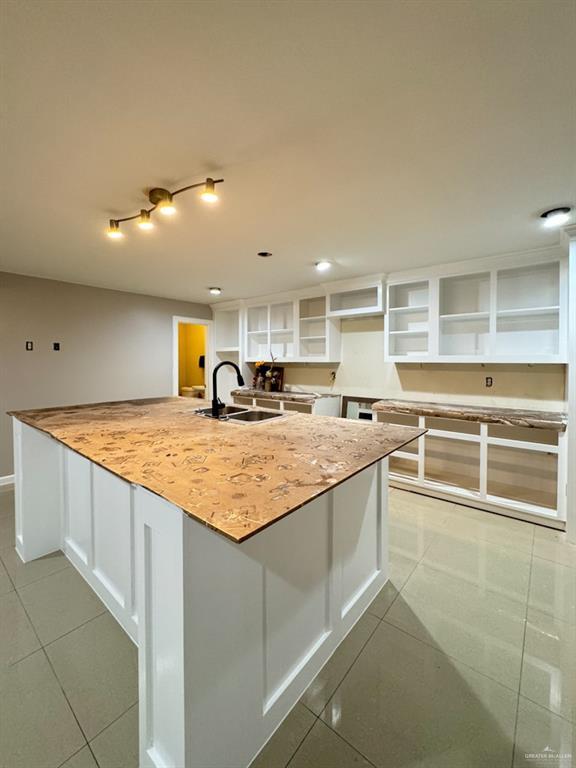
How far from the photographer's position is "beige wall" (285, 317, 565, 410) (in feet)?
9.85

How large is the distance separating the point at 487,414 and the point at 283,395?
92.5 inches

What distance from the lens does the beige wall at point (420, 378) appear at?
3.00m

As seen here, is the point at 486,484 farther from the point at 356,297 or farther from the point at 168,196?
the point at 168,196

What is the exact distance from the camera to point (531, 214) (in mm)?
2102

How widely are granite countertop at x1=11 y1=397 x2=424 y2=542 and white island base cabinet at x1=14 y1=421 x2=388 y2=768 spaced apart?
0.36 feet

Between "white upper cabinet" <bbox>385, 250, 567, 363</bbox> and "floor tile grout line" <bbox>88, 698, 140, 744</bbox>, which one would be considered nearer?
"floor tile grout line" <bbox>88, 698, 140, 744</bbox>

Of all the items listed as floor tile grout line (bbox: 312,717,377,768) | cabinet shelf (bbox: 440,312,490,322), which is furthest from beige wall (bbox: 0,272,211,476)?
floor tile grout line (bbox: 312,717,377,768)

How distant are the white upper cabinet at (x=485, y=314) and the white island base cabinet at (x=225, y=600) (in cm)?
204

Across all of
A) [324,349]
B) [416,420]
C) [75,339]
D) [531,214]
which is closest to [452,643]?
[416,420]

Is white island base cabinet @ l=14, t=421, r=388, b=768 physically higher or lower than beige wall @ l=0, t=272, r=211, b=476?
lower

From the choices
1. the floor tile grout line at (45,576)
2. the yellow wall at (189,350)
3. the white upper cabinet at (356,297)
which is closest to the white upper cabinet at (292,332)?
the white upper cabinet at (356,297)

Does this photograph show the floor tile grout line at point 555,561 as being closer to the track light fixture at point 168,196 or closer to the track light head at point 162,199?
the track light fixture at point 168,196

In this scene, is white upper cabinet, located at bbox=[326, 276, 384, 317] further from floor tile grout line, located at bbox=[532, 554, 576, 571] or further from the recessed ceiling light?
floor tile grout line, located at bbox=[532, 554, 576, 571]

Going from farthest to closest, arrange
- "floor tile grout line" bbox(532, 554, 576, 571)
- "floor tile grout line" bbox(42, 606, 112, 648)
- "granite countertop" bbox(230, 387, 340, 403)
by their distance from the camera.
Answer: "granite countertop" bbox(230, 387, 340, 403) → "floor tile grout line" bbox(532, 554, 576, 571) → "floor tile grout line" bbox(42, 606, 112, 648)
